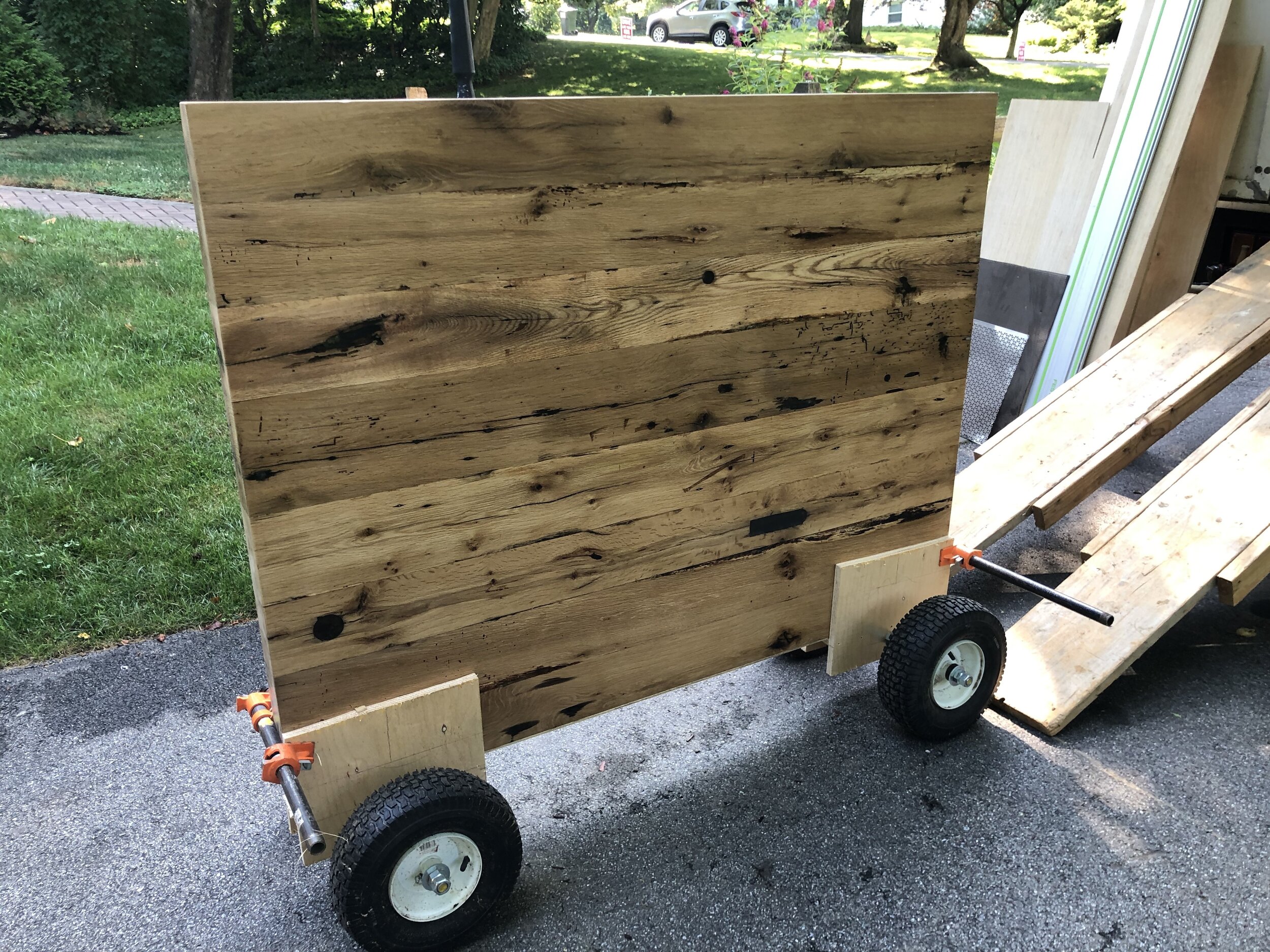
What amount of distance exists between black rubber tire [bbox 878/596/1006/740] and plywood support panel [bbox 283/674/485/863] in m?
1.11

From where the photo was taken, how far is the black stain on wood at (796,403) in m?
2.20

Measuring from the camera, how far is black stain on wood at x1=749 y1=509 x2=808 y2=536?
2.28 m

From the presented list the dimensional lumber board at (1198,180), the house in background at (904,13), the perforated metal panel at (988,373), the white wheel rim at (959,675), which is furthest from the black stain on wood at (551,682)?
the house in background at (904,13)

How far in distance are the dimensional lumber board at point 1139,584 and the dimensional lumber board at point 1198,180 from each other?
1443 mm

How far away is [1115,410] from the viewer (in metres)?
3.56

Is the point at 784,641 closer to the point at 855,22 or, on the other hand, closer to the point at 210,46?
the point at 210,46

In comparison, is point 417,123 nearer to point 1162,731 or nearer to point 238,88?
point 1162,731

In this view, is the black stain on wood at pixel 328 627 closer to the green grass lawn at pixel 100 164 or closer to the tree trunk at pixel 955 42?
the green grass lawn at pixel 100 164

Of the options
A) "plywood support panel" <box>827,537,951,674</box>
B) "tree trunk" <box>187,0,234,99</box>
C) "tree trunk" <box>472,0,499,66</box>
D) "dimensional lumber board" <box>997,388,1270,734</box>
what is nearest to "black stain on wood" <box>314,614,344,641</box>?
"plywood support panel" <box>827,537,951,674</box>

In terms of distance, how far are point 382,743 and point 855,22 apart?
73.0 feet

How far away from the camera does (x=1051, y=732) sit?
2604 millimetres

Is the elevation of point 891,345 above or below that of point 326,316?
below

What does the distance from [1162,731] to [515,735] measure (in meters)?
1.81

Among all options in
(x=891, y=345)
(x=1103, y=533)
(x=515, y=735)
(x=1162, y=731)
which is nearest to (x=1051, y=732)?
(x=1162, y=731)
